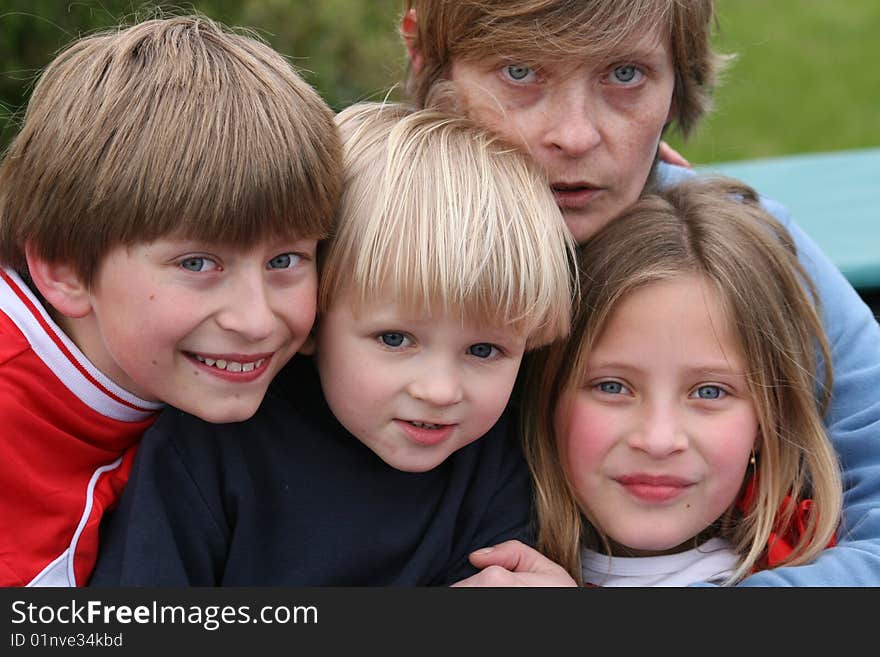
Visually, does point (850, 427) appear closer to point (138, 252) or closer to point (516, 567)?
point (516, 567)

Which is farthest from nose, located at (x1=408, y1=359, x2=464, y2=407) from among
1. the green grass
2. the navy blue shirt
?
the green grass

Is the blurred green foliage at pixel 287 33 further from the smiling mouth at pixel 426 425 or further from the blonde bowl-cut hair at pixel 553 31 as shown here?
the smiling mouth at pixel 426 425

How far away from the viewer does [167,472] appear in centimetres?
210

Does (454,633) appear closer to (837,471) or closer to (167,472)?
(167,472)

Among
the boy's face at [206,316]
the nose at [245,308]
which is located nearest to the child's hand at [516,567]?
the boy's face at [206,316]

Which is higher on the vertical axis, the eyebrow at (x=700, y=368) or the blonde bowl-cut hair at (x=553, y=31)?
the blonde bowl-cut hair at (x=553, y=31)

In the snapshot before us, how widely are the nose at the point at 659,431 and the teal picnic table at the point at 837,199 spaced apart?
1.11 meters

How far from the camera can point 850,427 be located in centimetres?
248

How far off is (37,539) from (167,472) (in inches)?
9.6

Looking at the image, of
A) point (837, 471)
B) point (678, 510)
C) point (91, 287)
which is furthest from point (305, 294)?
point (837, 471)

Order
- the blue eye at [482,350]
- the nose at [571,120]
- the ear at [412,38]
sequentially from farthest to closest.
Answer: the ear at [412,38]
the nose at [571,120]
the blue eye at [482,350]

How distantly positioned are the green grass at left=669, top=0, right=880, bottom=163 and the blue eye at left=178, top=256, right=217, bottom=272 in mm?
4761

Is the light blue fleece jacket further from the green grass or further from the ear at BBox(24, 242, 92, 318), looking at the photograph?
the green grass

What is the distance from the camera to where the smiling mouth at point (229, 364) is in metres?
2.02
